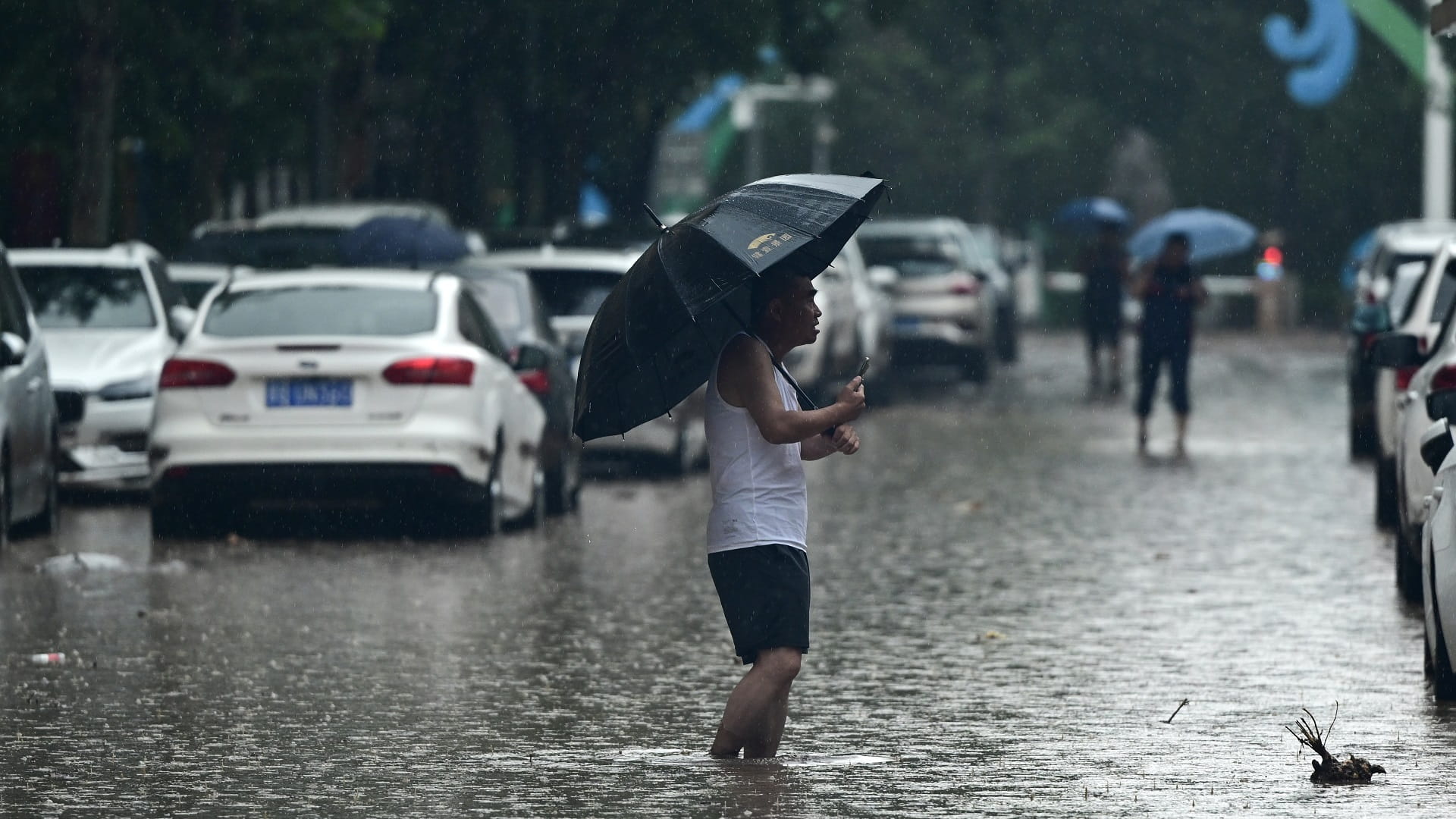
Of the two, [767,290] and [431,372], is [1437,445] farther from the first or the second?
[431,372]

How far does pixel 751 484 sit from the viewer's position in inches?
307

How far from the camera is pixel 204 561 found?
1380cm

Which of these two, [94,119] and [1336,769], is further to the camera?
[94,119]

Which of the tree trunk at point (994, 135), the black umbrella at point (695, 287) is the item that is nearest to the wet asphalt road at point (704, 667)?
the black umbrella at point (695, 287)

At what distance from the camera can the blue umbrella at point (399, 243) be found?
21.2 meters

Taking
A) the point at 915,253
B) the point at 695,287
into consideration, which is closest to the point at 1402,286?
the point at 695,287

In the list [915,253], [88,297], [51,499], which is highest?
[88,297]

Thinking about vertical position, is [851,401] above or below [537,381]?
above

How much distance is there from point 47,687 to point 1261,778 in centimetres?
411

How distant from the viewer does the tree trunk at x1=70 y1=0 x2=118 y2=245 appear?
2242 cm

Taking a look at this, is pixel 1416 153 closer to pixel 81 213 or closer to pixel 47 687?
pixel 81 213

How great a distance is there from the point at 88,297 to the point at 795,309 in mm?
11097

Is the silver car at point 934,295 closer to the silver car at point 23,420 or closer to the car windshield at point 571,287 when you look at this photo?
the car windshield at point 571,287

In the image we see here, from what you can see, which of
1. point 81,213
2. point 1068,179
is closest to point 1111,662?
point 81,213
